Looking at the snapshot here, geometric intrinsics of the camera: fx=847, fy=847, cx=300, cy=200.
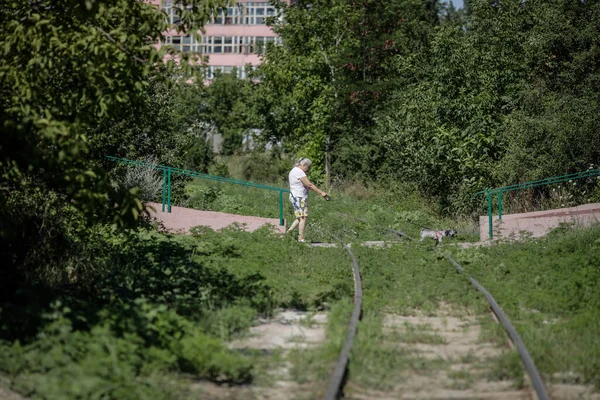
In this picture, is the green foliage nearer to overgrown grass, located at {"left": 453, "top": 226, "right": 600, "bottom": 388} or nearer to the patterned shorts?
the patterned shorts

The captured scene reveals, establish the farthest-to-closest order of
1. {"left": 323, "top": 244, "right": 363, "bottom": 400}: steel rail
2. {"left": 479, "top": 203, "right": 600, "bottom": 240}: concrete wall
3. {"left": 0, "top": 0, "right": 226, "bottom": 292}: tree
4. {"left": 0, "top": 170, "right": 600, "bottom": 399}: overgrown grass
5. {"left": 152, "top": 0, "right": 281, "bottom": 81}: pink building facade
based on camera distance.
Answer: {"left": 152, "top": 0, "right": 281, "bottom": 81}: pink building facade
{"left": 479, "top": 203, "right": 600, "bottom": 240}: concrete wall
{"left": 0, "top": 0, "right": 226, "bottom": 292}: tree
{"left": 0, "top": 170, "right": 600, "bottom": 399}: overgrown grass
{"left": 323, "top": 244, "right": 363, "bottom": 400}: steel rail

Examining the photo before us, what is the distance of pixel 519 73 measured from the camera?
30.4 metres

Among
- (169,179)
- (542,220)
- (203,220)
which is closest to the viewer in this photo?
(542,220)

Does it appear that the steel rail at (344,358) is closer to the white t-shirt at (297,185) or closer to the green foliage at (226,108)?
the white t-shirt at (297,185)

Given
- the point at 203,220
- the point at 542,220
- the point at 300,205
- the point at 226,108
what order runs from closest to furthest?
1. the point at 300,205
2. the point at 542,220
3. the point at 203,220
4. the point at 226,108

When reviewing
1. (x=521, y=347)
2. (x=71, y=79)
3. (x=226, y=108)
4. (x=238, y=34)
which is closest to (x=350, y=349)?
(x=521, y=347)

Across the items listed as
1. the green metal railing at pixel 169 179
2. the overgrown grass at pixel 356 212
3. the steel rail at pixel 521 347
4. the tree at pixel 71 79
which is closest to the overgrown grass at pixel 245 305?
the steel rail at pixel 521 347

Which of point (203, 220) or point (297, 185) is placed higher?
point (297, 185)

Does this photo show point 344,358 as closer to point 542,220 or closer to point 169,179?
point 542,220

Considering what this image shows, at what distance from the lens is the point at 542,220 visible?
1925cm

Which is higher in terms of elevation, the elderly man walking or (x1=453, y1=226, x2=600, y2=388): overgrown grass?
the elderly man walking

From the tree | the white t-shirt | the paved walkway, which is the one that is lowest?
the paved walkway

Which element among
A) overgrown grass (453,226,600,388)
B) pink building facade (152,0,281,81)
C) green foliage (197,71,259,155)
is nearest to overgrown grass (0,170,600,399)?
overgrown grass (453,226,600,388)

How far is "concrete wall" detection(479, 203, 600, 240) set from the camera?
Answer: 1861 cm
